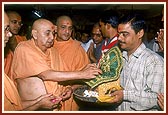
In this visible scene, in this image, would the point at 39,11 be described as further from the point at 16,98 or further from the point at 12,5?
the point at 16,98

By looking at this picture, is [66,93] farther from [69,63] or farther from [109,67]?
[109,67]

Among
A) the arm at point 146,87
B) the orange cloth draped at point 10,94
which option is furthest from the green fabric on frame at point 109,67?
the orange cloth draped at point 10,94

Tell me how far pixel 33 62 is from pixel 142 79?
91 centimetres

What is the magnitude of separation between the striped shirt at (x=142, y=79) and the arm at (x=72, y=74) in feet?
0.79

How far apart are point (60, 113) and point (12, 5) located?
0.98m

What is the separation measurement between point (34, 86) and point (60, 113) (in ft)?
1.03

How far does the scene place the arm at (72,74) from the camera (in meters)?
3.56

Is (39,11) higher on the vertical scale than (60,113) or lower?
higher

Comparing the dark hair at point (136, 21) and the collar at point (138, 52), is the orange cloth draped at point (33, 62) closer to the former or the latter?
the collar at point (138, 52)

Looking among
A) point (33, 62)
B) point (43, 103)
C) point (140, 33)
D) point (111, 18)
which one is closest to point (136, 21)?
point (140, 33)

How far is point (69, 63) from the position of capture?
360 centimetres

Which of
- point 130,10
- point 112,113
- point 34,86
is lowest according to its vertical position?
point 112,113

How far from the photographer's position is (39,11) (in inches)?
140

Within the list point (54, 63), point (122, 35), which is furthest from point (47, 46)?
point (122, 35)
